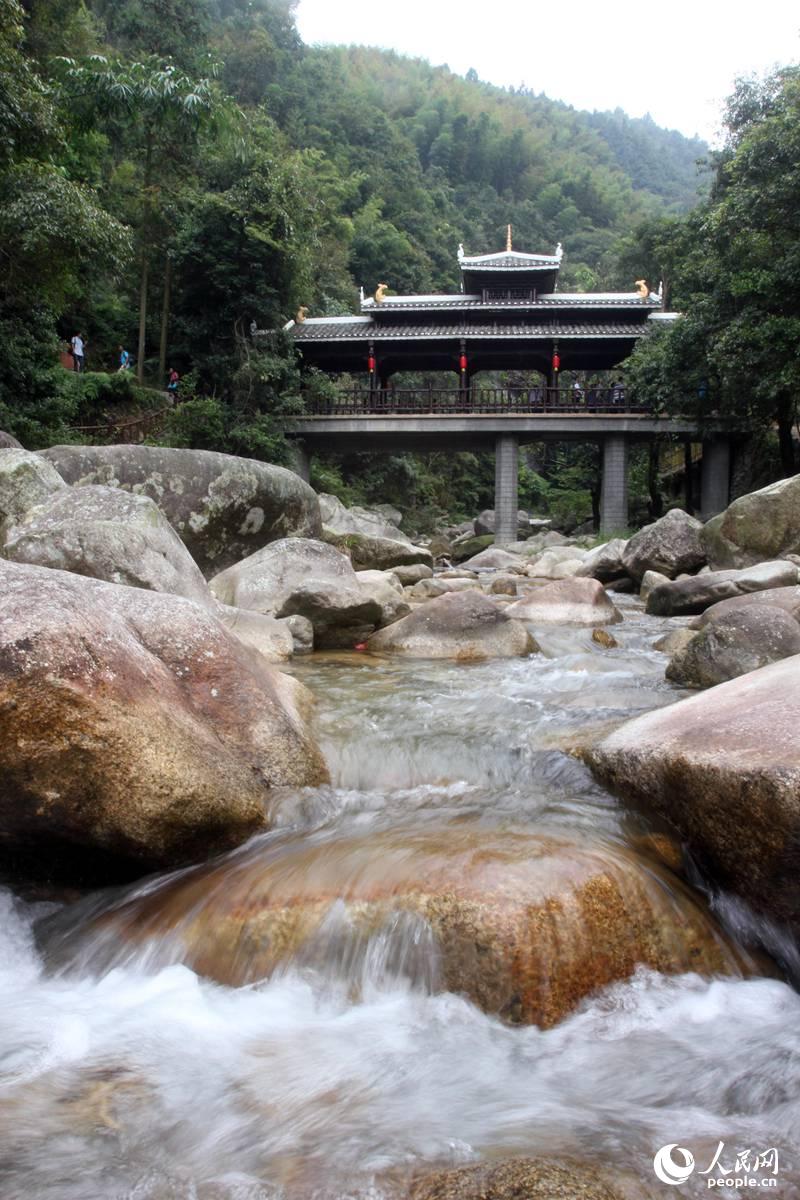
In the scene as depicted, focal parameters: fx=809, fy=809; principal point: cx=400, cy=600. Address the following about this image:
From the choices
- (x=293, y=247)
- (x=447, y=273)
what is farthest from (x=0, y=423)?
(x=447, y=273)

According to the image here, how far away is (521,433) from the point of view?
24.9 metres

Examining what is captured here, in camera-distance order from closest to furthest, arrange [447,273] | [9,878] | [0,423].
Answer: [9,878], [0,423], [447,273]

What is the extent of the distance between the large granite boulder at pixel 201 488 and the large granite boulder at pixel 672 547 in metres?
6.05

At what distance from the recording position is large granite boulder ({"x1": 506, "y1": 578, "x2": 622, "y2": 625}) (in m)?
9.30

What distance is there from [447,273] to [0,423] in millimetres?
37517

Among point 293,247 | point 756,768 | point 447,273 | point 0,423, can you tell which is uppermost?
point 447,273

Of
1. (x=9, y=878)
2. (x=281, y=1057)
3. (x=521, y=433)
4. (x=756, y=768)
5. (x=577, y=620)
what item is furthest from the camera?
(x=521, y=433)

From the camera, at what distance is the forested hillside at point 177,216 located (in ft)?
44.8

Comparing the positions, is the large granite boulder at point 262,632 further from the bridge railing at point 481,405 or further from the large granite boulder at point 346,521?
the bridge railing at point 481,405

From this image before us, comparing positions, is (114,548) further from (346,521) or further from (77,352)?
(77,352)

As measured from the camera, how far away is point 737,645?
5.85 meters

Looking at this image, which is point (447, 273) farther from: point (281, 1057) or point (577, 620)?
point (281, 1057)

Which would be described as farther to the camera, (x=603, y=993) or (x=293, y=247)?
(x=293, y=247)

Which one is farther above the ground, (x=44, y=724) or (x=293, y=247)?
(x=293, y=247)
